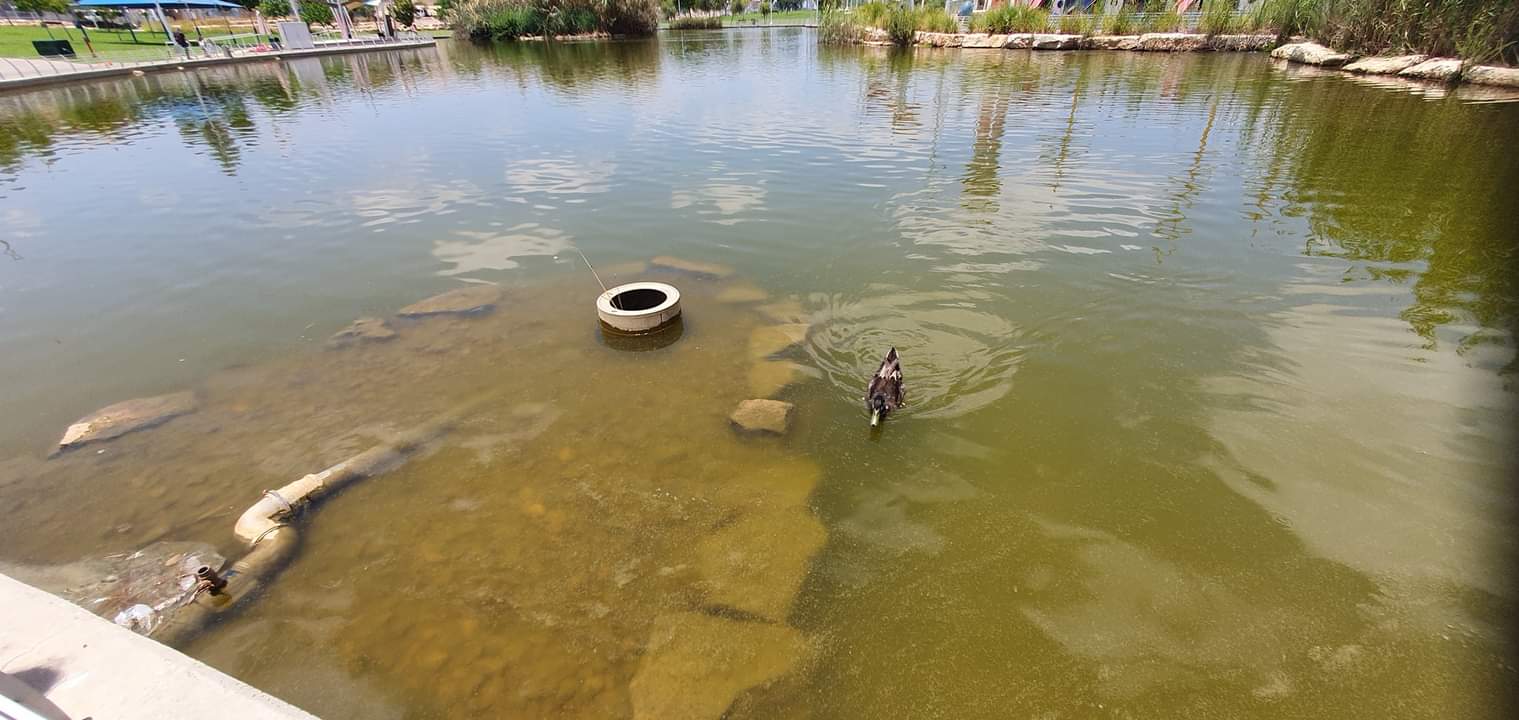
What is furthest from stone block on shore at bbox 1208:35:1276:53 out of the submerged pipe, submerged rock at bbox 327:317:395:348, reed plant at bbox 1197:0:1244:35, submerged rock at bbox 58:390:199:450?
submerged rock at bbox 58:390:199:450

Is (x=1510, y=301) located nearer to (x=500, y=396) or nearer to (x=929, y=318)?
(x=929, y=318)

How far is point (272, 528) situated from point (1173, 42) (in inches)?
1742

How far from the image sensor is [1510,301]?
691 centimetres

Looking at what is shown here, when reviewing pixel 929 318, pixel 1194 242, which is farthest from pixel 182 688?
pixel 1194 242

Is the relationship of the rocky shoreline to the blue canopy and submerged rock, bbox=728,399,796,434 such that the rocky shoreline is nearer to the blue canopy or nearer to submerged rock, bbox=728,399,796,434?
submerged rock, bbox=728,399,796,434

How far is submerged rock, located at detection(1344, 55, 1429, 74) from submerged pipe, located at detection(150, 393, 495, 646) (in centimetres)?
3390

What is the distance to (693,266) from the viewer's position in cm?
921

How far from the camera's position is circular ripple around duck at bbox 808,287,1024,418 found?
604cm

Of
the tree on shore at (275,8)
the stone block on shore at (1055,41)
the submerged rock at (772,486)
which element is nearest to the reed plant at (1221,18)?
the stone block on shore at (1055,41)

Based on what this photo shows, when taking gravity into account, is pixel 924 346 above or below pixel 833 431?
above

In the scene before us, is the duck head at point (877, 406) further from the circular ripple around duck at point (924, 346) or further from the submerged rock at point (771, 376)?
the submerged rock at point (771, 376)

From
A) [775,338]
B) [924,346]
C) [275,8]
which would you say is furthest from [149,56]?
[924,346]

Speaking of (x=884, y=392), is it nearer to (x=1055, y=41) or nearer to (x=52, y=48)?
(x=1055, y=41)

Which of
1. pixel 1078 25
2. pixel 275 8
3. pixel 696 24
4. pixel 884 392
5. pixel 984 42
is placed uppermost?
pixel 275 8
